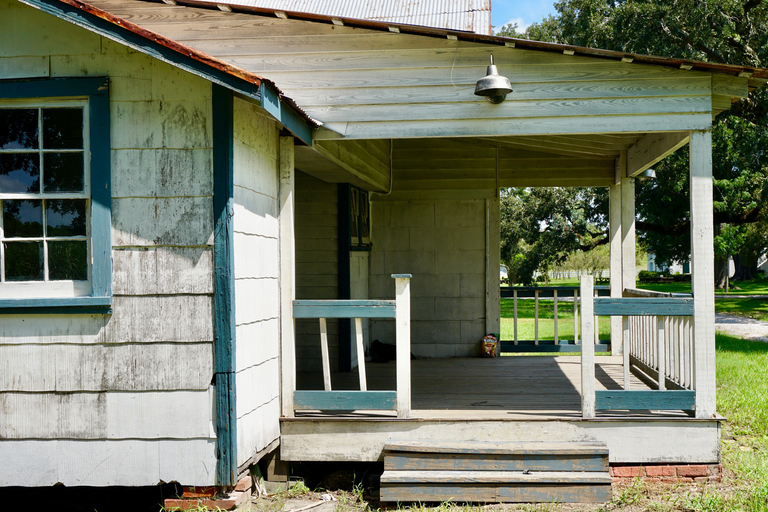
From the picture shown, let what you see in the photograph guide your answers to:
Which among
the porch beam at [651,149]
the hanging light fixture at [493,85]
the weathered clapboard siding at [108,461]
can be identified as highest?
the hanging light fixture at [493,85]

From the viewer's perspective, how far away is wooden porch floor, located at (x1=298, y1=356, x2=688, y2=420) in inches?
213

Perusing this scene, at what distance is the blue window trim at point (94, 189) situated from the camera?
4207mm

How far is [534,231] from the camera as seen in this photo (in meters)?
26.6

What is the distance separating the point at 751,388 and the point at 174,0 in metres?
7.68

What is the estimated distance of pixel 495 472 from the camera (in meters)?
4.79

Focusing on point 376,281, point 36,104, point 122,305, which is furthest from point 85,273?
point 376,281

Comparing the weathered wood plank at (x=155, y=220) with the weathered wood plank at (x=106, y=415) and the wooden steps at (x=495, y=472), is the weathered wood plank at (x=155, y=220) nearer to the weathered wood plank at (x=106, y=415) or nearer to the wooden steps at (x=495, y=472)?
the weathered wood plank at (x=106, y=415)

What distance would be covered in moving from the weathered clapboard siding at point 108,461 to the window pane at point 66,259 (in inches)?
41.8

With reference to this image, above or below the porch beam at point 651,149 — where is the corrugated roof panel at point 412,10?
above

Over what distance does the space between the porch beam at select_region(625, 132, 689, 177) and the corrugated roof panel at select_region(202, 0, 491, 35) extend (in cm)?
190

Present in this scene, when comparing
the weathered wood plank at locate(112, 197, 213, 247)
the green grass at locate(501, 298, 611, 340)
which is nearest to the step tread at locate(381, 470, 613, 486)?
the weathered wood plank at locate(112, 197, 213, 247)

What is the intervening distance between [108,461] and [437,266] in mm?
5483

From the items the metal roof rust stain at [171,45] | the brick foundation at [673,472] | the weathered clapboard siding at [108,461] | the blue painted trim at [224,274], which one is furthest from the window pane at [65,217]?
the brick foundation at [673,472]

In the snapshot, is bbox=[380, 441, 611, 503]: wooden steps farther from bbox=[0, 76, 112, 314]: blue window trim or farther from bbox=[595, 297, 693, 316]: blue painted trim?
bbox=[0, 76, 112, 314]: blue window trim
